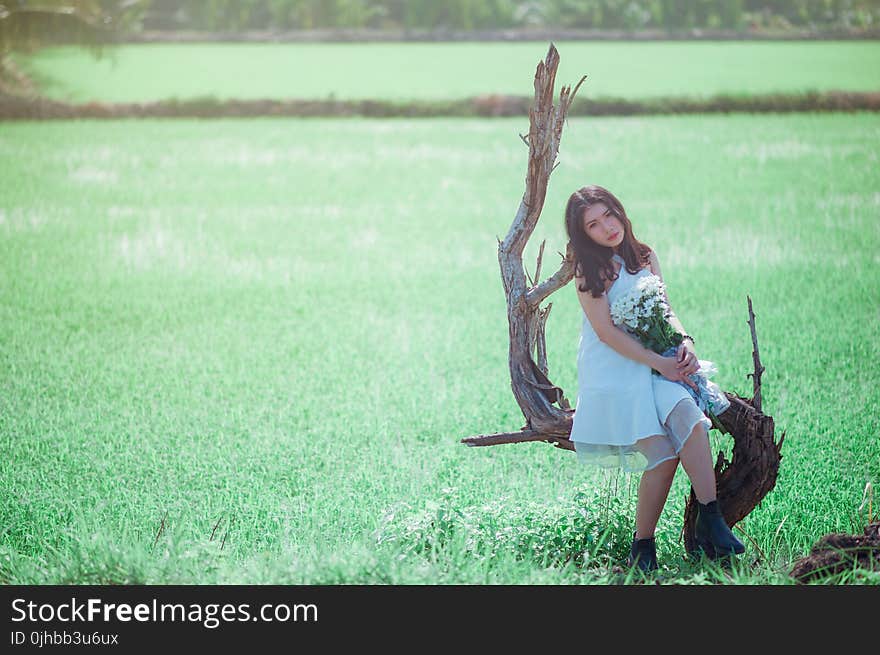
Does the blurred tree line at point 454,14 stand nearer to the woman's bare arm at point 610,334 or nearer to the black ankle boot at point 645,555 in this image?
the woman's bare arm at point 610,334

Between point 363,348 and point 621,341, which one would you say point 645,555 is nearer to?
point 621,341

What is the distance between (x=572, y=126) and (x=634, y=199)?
3217 mm

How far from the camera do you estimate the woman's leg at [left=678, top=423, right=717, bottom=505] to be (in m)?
2.22

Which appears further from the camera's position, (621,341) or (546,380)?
(546,380)

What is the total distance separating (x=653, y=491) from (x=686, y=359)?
0.28m

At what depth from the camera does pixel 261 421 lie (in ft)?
12.6

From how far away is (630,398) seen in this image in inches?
89.3

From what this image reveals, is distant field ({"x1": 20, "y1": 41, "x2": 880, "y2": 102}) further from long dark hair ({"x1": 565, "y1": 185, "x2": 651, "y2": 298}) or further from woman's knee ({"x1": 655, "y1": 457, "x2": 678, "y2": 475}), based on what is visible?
woman's knee ({"x1": 655, "y1": 457, "x2": 678, "y2": 475})

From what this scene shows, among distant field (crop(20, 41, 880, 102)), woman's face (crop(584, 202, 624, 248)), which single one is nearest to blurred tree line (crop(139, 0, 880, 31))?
distant field (crop(20, 41, 880, 102))

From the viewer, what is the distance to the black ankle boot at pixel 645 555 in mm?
2301

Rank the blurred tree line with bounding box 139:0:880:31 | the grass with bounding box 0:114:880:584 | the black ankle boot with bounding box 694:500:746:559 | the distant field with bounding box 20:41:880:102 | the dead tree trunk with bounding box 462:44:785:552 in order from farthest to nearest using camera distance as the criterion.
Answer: the blurred tree line with bounding box 139:0:880:31, the distant field with bounding box 20:41:880:102, the grass with bounding box 0:114:880:584, the dead tree trunk with bounding box 462:44:785:552, the black ankle boot with bounding box 694:500:746:559

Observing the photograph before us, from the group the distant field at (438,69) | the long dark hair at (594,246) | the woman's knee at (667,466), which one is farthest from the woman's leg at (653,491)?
the distant field at (438,69)

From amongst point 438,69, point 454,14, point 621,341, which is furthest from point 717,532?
point 454,14

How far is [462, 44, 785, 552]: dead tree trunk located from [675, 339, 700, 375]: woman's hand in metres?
0.15
